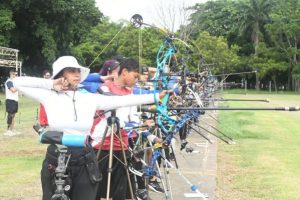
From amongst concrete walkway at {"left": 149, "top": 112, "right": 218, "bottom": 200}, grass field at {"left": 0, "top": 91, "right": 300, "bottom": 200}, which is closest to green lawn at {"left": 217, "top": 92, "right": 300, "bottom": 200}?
grass field at {"left": 0, "top": 91, "right": 300, "bottom": 200}

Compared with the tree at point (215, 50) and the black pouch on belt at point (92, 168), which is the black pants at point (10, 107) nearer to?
the black pouch on belt at point (92, 168)

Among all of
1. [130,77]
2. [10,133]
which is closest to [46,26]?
[10,133]

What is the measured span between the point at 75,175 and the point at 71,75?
73cm

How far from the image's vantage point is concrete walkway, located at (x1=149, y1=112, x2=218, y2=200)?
680 centimetres

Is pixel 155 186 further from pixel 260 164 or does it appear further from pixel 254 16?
pixel 254 16

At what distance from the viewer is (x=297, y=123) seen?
17969 mm

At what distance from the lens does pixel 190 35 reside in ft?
172

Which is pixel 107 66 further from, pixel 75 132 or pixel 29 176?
pixel 29 176

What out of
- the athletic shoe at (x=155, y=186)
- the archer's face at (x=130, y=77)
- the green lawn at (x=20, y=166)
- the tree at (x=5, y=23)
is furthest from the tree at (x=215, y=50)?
the archer's face at (x=130, y=77)

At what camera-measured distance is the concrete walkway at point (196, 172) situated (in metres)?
6.80

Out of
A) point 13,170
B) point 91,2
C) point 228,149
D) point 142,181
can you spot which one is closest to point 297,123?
point 228,149

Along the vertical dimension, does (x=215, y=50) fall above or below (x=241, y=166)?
above

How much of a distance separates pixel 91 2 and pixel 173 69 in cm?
3828

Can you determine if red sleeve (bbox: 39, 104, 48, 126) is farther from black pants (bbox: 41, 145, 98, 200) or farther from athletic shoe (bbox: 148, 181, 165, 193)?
athletic shoe (bbox: 148, 181, 165, 193)
